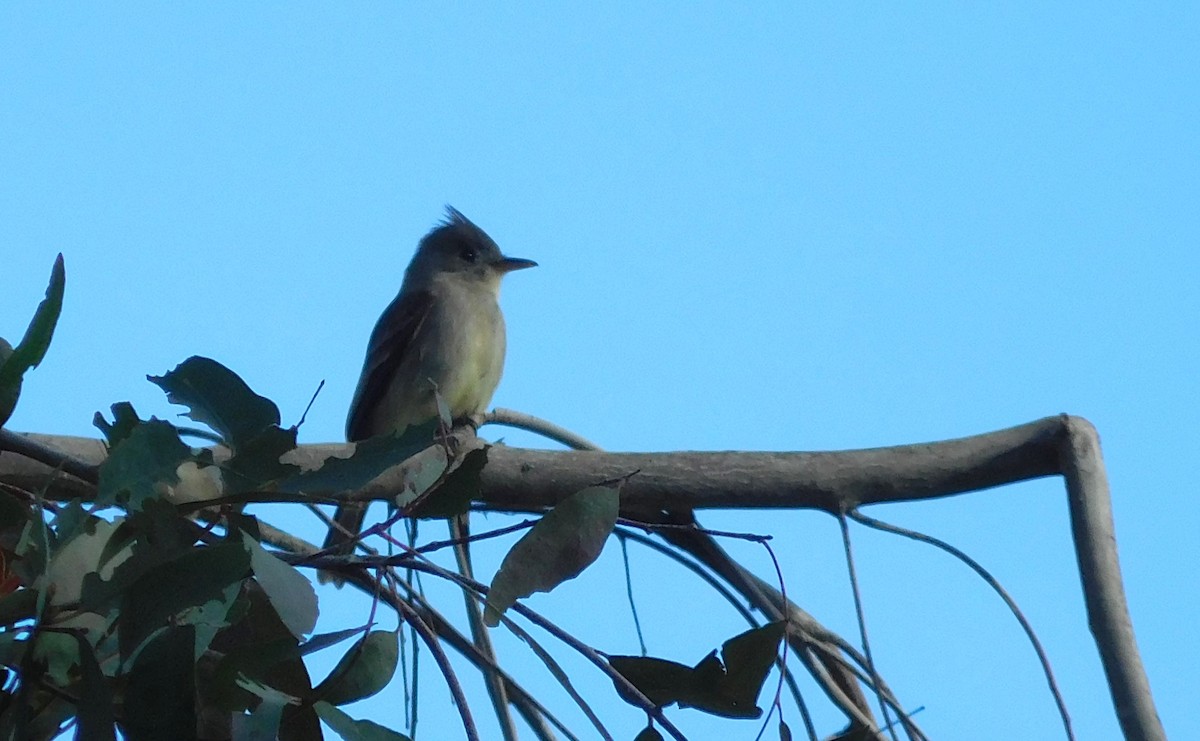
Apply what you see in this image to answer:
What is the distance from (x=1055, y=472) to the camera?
2.84m

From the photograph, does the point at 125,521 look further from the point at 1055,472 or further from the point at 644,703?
the point at 1055,472

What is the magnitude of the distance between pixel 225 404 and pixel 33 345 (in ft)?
0.72

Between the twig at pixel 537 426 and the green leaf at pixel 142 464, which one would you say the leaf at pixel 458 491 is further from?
the twig at pixel 537 426

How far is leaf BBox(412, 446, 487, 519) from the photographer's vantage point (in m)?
1.82

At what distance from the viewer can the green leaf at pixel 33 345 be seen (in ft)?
5.15

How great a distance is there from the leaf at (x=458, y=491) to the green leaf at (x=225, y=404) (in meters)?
0.22

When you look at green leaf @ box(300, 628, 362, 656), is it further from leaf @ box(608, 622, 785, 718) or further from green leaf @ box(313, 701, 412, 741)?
leaf @ box(608, 622, 785, 718)

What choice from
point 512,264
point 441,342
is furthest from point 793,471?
point 512,264

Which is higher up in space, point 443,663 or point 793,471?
point 793,471

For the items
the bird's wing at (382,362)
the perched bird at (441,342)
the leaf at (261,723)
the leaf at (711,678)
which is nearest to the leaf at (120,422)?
the leaf at (261,723)

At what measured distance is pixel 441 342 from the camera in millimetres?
6523

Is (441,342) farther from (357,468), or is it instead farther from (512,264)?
(357,468)

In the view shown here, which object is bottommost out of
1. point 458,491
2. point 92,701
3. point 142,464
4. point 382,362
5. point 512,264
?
point 92,701

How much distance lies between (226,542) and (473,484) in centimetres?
36
